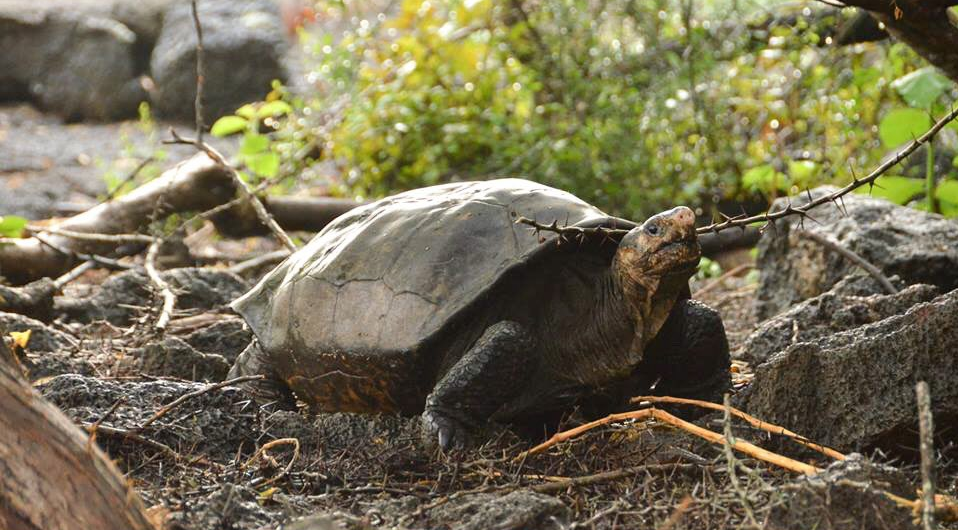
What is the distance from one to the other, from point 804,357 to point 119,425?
1825 millimetres

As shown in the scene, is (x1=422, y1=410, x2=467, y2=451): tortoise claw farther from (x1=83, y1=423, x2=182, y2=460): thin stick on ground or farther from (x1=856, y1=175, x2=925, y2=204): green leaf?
(x1=856, y1=175, x2=925, y2=204): green leaf

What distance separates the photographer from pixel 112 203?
6449 mm

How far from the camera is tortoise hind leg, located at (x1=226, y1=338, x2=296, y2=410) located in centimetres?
385

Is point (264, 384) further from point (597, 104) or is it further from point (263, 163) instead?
point (597, 104)

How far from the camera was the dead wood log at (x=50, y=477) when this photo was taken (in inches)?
79.0

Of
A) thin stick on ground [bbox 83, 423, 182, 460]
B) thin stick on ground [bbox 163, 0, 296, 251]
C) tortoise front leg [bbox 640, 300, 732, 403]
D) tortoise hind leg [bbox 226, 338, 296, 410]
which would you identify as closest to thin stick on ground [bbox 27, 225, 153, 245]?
thin stick on ground [bbox 163, 0, 296, 251]

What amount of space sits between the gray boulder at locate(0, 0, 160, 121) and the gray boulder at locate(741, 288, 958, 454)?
11893mm

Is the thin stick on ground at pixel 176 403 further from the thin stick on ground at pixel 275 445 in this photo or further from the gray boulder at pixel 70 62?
the gray boulder at pixel 70 62

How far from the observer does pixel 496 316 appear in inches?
131

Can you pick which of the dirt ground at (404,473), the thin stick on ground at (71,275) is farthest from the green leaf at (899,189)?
the thin stick on ground at (71,275)

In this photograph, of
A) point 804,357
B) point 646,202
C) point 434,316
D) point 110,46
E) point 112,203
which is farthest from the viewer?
point 110,46

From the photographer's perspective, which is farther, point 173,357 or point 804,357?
point 173,357

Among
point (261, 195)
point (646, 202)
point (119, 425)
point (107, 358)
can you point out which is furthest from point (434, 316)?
point (646, 202)

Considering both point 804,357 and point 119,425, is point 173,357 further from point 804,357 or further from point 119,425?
point 804,357
